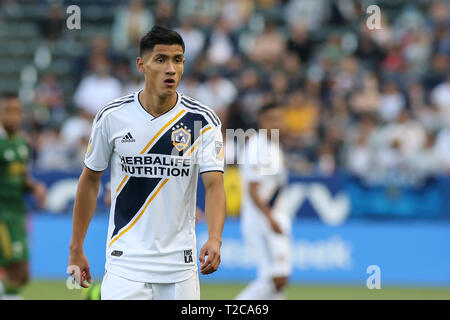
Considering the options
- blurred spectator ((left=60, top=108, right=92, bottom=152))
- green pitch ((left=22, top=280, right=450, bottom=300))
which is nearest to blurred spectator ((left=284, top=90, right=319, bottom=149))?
blurred spectator ((left=60, top=108, right=92, bottom=152))

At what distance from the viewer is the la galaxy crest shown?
5723mm

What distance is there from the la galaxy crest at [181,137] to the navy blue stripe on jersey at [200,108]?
16 cm

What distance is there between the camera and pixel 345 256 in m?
13.4

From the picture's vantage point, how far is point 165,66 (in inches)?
221

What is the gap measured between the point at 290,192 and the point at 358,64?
448 centimetres

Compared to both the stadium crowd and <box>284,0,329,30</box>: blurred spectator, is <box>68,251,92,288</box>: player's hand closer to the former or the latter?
the stadium crowd

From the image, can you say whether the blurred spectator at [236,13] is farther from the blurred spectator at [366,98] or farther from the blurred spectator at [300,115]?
the blurred spectator at [366,98]

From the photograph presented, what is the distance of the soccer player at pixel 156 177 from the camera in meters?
5.66

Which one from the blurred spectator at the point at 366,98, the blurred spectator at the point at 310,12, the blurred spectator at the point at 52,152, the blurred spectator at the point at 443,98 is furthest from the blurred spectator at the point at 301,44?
the blurred spectator at the point at 52,152

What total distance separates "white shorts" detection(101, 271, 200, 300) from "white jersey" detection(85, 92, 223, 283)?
0.03 metres

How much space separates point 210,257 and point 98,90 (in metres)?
11.5

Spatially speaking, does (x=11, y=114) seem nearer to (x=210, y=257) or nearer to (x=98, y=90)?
(x=210, y=257)

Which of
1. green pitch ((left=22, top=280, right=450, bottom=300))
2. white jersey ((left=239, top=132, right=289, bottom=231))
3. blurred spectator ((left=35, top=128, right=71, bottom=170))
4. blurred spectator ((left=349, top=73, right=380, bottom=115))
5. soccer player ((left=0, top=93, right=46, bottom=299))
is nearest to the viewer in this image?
white jersey ((left=239, top=132, right=289, bottom=231))
